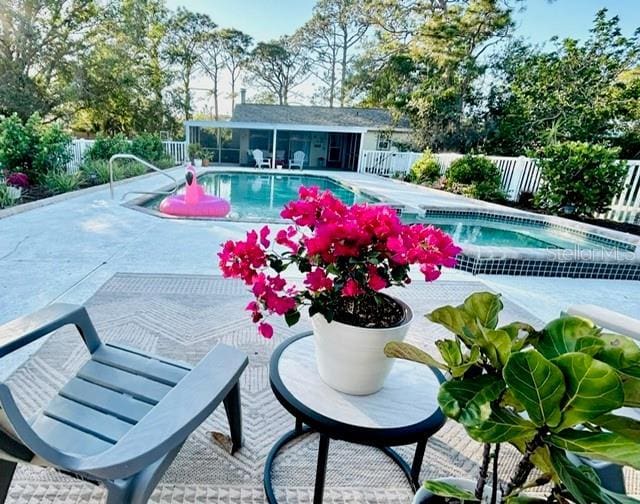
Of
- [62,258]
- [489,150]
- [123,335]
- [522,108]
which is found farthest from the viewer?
[489,150]

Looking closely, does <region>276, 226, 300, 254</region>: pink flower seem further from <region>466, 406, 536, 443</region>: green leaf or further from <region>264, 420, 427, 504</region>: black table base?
<region>466, 406, 536, 443</region>: green leaf

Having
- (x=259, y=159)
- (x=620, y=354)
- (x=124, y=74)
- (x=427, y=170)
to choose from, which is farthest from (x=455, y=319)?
(x=124, y=74)

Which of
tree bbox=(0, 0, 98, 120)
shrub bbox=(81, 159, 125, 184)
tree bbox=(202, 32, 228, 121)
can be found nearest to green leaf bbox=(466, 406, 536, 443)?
shrub bbox=(81, 159, 125, 184)

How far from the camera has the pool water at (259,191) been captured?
8.54 m

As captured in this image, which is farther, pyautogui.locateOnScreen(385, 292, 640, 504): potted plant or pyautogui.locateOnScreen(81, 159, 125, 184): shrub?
pyautogui.locateOnScreen(81, 159, 125, 184): shrub

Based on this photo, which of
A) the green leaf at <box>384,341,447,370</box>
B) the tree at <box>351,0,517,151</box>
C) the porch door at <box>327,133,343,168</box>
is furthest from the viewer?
the porch door at <box>327,133,343,168</box>

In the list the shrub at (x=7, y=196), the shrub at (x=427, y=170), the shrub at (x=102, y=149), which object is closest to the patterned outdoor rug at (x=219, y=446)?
the shrub at (x=7, y=196)

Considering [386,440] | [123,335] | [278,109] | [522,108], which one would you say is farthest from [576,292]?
[278,109]

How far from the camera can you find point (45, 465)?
3.06 ft

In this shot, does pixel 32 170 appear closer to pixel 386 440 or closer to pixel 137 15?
pixel 386 440

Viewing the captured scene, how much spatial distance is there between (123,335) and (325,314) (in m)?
1.98

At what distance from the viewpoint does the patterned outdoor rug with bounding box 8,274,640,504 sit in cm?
139

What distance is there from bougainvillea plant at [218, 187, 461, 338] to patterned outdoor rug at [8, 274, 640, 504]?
2.69ft

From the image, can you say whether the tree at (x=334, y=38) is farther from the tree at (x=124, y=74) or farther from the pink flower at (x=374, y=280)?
the pink flower at (x=374, y=280)
